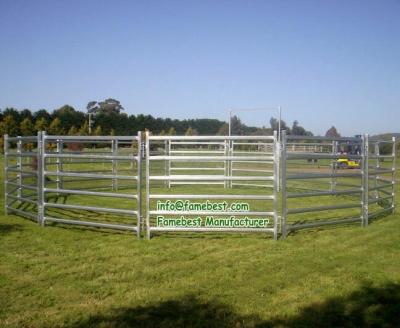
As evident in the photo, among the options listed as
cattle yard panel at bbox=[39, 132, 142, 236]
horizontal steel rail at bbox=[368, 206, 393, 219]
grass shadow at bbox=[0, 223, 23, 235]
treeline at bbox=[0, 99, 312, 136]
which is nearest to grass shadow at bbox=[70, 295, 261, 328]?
cattle yard panel at bbox=[39, 132, 142, 236]

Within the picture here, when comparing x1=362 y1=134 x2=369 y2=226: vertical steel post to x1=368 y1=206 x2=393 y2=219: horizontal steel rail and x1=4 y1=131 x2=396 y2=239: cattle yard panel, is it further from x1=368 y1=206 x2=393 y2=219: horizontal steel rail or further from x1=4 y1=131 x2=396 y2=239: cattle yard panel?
x1=368 y1=206 x2=393 y2=219: horizontal steel rail

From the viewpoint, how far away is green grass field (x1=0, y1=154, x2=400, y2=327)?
4.02 meters

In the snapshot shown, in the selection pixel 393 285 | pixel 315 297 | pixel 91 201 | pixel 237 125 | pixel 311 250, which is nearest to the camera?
pixel 315 297


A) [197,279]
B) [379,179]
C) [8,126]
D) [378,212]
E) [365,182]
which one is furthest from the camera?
[8,126]

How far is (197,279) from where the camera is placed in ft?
16.8

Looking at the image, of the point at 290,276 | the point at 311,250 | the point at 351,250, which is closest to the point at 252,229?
the point at 311,250

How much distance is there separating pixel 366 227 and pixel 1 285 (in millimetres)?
6700

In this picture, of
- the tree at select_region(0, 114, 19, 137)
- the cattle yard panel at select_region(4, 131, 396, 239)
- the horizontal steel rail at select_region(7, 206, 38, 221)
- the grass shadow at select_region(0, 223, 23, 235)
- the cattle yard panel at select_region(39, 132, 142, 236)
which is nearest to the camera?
the cattle yard panel at select_region(4, 131, 396, 239)

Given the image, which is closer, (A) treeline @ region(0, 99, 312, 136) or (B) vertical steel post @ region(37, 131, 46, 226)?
(B) vertical steel post @ region(37, 131, 46, 226)

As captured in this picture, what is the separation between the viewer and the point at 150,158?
287 inches

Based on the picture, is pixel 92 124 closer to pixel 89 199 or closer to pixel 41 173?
pixel 89 199

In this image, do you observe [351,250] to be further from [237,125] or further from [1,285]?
[237,125]

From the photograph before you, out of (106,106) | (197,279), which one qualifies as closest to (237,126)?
(197,279)

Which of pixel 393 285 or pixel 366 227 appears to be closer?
pixel 393 285
